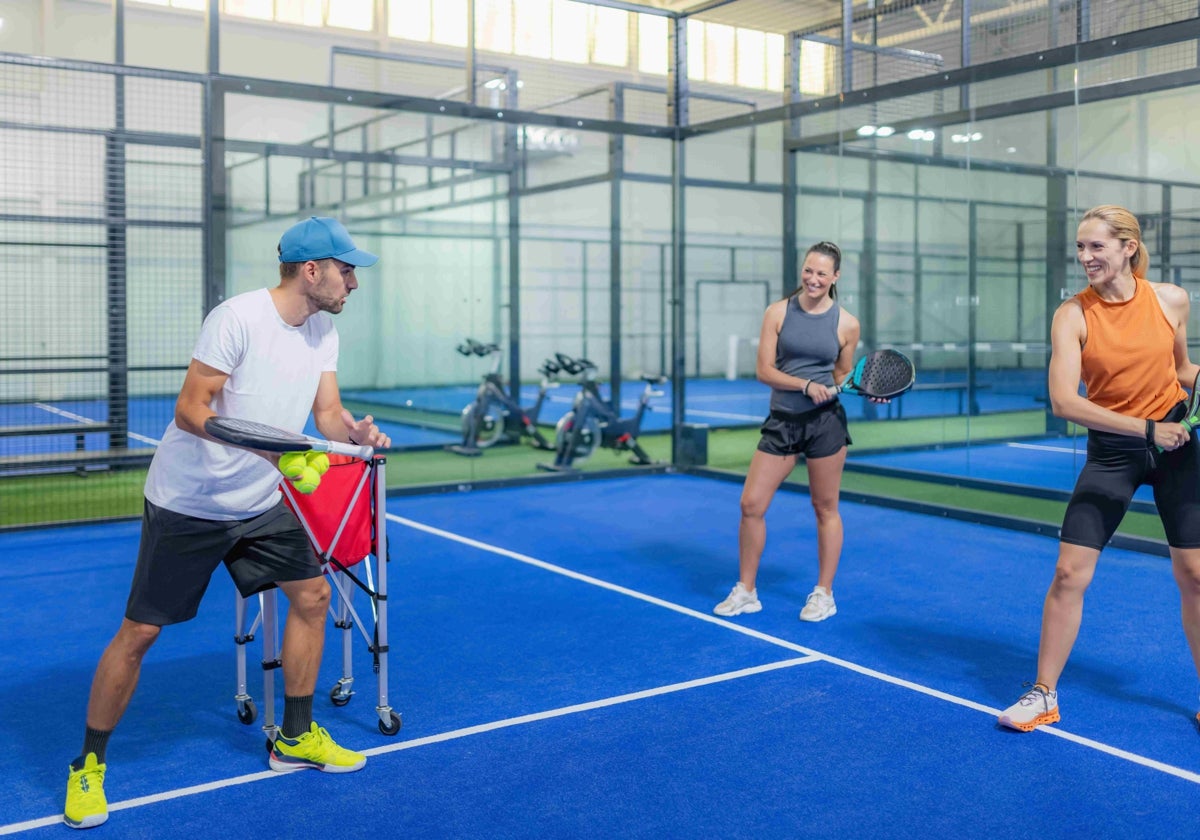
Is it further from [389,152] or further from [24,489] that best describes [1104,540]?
[24,489]

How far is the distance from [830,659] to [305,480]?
242 centimetres

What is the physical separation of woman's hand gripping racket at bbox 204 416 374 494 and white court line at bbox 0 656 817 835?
0.98m

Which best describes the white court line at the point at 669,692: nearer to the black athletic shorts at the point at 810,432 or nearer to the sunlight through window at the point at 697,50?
the black athletic shorts at the point at 810,432

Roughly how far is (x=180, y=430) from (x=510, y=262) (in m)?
6.98

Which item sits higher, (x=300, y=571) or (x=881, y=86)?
(x=881, y=86)

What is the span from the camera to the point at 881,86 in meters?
8.46

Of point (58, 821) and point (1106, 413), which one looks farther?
point (1106, 413)

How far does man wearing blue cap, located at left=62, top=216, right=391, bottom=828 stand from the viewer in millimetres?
3164

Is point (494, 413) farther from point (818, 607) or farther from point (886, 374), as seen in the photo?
point (886, 374)

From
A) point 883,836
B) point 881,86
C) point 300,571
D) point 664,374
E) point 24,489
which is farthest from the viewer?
point 664,374

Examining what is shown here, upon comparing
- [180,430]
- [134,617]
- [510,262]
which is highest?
[510,262]

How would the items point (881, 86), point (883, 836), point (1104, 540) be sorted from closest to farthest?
point (883, 836) → point (1104, 540) → point (881, 86)

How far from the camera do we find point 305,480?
304 cm

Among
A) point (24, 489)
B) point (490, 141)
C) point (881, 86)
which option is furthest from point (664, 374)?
point (24, 489)
